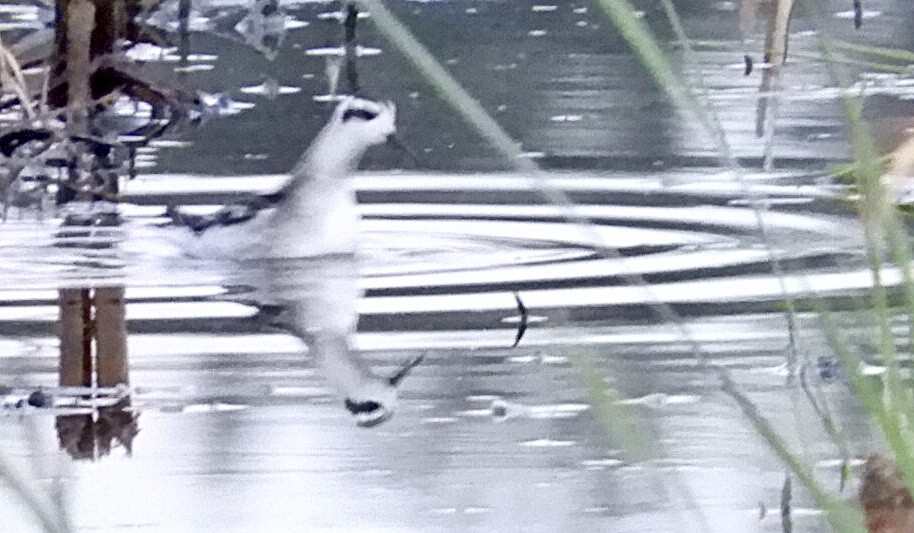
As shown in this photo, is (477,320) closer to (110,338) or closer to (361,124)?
(110,338)

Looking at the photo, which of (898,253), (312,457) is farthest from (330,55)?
(898,253)

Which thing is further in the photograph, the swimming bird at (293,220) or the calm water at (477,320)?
the swimming bird at (293,220)

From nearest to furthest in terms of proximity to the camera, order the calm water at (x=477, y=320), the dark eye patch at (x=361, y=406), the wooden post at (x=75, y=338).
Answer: the calm water at (x=477, y=320) < the dark eye patch at (x=361, y=406) < the wooden post at (x=75, y=338)

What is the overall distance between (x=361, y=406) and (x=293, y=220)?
65.9 inches

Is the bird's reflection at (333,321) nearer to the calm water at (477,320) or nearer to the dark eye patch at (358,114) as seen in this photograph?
the calm water at (477,320)

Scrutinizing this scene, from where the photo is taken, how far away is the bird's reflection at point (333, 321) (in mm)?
4000

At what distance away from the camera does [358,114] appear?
6035 millimetres

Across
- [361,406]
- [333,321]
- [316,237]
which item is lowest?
[316,237]

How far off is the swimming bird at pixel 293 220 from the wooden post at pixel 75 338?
0.57 meters

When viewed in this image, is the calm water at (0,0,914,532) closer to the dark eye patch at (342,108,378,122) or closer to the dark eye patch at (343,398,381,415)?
the dark eye patch at (343,398,381,415)

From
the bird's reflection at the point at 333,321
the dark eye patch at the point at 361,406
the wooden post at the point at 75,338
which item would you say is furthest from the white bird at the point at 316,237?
the wooden post at the point at 75,338

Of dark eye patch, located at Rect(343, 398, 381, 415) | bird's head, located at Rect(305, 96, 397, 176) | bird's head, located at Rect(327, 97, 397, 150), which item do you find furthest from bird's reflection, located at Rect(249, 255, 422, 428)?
bird's head, located at Rect(327, 97, 397, 150)

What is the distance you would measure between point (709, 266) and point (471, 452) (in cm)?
156

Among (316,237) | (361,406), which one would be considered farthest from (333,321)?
(316,237)
